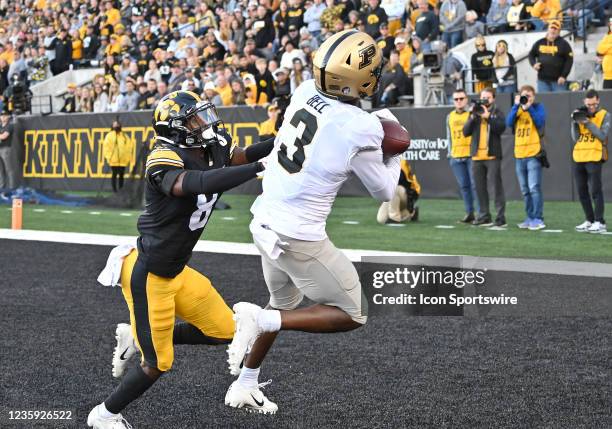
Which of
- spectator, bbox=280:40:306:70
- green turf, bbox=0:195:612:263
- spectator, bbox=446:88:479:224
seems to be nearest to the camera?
green turf, bbox=0:195:612:263

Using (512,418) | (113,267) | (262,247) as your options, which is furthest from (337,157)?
(512,418)

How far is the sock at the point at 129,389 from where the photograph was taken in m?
4.87

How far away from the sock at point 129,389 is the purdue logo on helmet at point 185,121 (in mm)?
1145

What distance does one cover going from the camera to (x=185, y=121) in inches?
192

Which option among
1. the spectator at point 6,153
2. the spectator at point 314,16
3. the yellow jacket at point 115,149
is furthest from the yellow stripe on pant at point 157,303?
the spectator at point 6,153

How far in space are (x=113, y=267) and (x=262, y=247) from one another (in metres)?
0.76

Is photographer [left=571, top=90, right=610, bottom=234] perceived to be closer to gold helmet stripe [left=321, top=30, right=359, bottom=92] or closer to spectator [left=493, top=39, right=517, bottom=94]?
spectator [left=493, top=39, right=517, bottom=94]

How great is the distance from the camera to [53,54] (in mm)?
30250

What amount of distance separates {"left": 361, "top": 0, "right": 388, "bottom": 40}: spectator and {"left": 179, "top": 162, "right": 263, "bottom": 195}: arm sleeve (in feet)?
53.3

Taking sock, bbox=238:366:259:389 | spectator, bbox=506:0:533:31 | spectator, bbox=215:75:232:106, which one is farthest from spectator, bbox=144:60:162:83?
sock, bbox=238:366:259:389

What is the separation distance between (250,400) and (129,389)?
785 mm

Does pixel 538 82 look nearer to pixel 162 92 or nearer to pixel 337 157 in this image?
pixel 162 92

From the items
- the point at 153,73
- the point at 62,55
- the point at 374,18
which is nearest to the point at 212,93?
the point at 374,18

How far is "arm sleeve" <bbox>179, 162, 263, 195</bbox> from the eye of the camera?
4.43 metres
